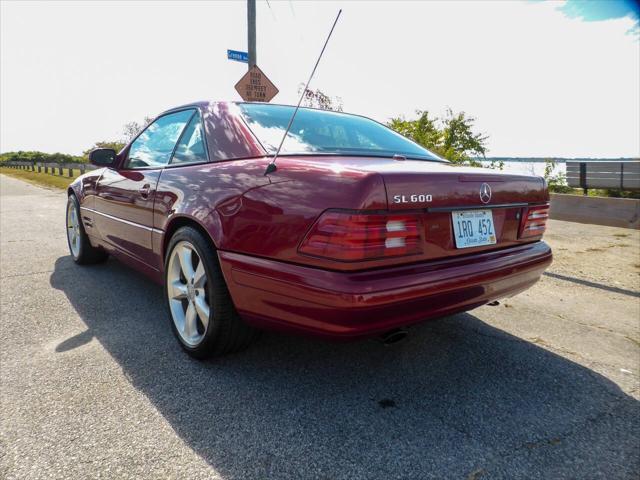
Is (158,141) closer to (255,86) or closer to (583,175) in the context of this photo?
(255,86)

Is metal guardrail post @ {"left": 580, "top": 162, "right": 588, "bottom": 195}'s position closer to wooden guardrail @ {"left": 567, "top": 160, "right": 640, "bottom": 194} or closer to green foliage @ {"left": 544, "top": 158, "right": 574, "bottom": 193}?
wooden guardrail @ {"left": 567, "top": 160, "right": 640, "bottom": 194}

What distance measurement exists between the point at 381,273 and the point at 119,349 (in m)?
1.64

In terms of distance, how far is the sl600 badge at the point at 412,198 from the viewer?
66.5 inches

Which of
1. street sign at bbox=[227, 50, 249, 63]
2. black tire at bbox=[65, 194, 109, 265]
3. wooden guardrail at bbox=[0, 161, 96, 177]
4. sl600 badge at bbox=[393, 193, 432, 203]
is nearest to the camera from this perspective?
sl600 badge at bbox=[393, 193, 432, 203]

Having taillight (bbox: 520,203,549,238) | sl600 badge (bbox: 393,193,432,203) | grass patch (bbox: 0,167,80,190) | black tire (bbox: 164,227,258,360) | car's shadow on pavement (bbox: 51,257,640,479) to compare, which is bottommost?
car's shadow on pavement (bbox: 51,257,640,479)

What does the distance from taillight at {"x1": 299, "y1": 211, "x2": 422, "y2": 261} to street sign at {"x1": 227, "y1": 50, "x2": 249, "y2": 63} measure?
7993 mm

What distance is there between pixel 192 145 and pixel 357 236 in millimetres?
1437

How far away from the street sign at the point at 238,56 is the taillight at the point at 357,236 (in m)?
7.99

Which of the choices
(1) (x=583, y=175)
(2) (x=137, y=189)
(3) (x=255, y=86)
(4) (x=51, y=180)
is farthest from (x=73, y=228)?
(4) (x=51, y=180)

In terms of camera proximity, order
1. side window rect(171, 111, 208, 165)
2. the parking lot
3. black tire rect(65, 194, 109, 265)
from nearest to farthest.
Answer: the parking lot < side window rect(171, 111, 208, 165) < black tire rect(65, 194, 109, 265)

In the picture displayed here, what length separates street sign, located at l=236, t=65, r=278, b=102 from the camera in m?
8.25

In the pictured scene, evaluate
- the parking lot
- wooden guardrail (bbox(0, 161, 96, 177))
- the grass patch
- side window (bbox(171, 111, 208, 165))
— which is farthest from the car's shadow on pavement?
wooden guardrail (bbox(0, 161, 96, 177))

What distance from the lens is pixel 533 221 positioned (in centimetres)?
237

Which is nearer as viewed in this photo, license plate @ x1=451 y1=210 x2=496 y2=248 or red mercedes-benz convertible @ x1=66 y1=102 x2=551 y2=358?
red mercedes-benz convertible @ x1=66 y1=102 x2=551 y2=358
